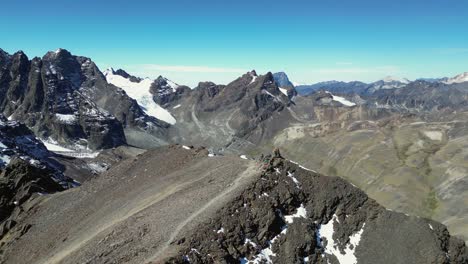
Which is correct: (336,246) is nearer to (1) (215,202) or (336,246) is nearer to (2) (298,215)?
(2) (298,215)

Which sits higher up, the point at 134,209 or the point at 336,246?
the point at 134,209

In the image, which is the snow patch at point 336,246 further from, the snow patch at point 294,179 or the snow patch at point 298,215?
the snow patch at point 294,179

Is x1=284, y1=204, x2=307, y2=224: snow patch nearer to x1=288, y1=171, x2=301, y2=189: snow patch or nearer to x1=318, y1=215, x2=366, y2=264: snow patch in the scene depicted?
x1=318, y1=215, x2=366, y2=264: snow patch

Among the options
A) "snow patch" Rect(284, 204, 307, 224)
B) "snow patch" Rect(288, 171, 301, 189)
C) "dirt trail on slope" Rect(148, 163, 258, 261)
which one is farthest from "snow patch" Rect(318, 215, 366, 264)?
"dirt trail on slope" Rect(148, 163, 258, 261)

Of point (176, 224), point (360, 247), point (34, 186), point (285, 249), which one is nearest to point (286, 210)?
point (285, 249)

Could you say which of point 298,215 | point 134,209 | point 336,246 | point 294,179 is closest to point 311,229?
point 298,215

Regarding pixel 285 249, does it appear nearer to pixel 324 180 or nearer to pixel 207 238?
pixel 207 238

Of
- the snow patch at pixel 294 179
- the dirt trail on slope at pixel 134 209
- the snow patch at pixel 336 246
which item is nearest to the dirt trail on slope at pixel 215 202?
the dirt trail on slope at pixel 134 209
